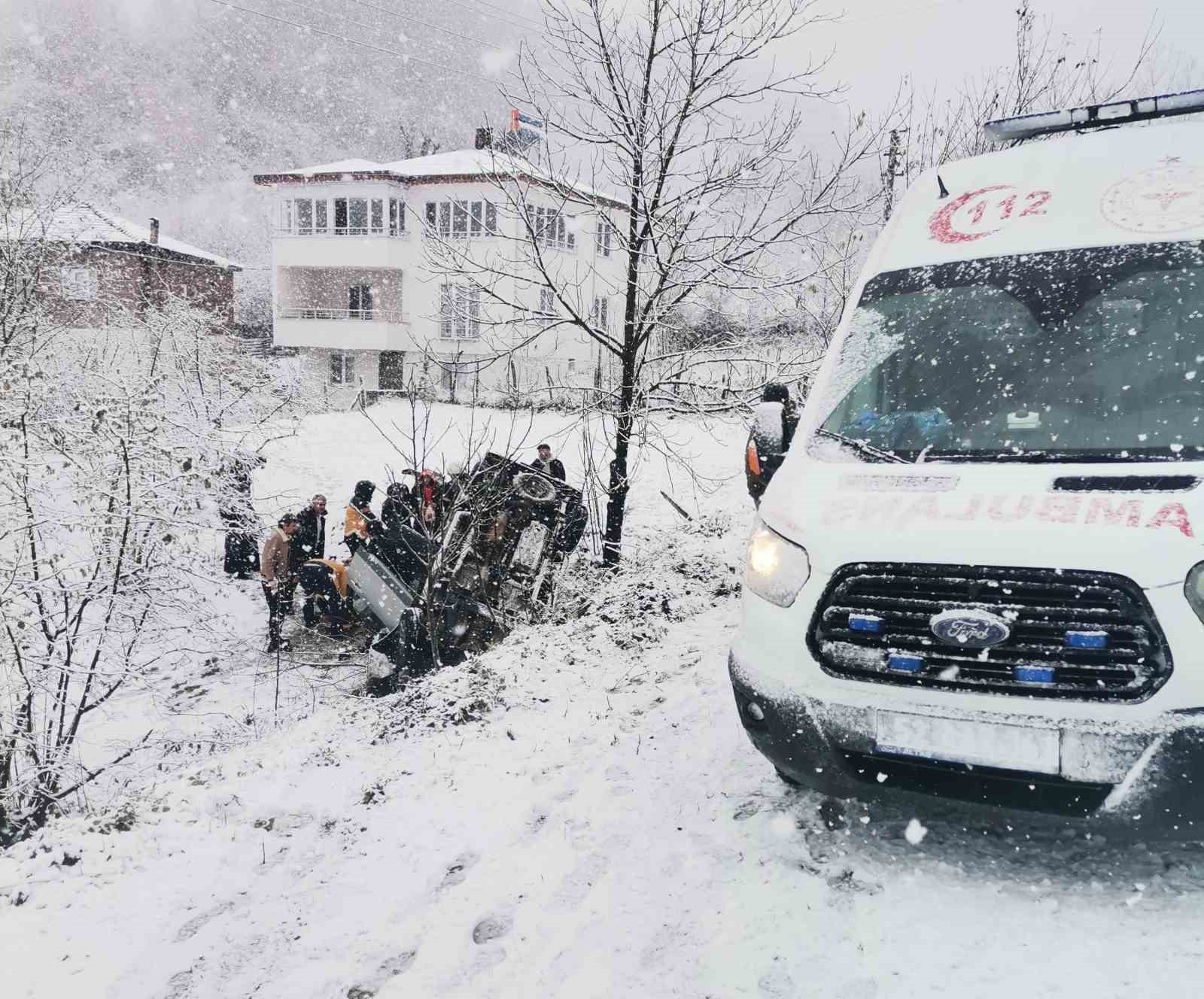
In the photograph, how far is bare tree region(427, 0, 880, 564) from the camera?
870cm

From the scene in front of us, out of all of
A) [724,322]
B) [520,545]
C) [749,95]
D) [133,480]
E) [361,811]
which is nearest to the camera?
[361,811]

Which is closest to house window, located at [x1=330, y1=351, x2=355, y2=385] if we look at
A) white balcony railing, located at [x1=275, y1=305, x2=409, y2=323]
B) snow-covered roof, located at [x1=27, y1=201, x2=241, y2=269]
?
white balcony railing, located at [x1=275, y1=305, x2=409, y2=323]

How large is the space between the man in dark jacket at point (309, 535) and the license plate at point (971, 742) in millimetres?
10622

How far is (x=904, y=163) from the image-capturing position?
13594 millimetres

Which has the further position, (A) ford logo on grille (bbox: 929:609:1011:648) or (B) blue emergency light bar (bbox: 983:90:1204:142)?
(B) blue emergency light bar (bbox: 983:90:1204:142)

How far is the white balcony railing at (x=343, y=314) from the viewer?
36.4 meters

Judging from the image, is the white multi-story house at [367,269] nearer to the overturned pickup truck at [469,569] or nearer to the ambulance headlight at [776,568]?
the overturned pickup truck at [469,569]

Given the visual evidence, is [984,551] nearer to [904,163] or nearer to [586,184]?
[586,184]

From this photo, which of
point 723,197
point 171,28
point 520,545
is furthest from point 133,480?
point 171,28

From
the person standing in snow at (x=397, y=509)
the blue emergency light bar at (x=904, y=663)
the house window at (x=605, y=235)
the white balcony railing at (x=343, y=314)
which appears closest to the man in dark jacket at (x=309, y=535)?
the person standing in snow at (x=397, y=509)

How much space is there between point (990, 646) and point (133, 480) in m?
8.51

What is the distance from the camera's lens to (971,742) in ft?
8.29

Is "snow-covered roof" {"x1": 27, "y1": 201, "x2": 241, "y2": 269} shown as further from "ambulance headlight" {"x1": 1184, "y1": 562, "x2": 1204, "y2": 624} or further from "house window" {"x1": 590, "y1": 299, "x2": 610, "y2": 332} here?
"ambulance headlight" {"x1": 1184, "y1": 562, "x2": 1204, "y2": 624}

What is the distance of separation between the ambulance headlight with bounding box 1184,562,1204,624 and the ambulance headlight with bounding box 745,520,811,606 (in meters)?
1.08
